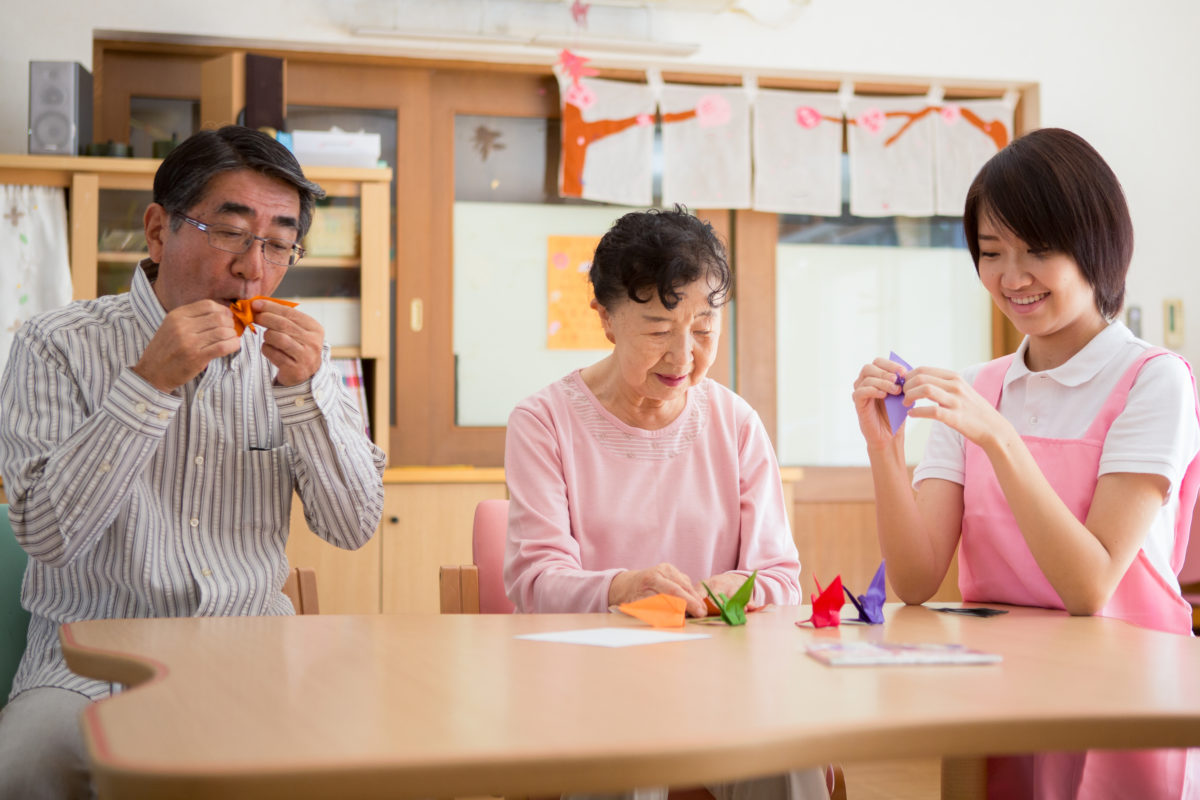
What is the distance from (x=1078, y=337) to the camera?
5.41 feet

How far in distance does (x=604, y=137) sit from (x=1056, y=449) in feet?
8.87

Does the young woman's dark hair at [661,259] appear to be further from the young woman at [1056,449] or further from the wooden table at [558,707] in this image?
the wooden table at [558,707]

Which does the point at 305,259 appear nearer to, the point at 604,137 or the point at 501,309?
the point at 501,309

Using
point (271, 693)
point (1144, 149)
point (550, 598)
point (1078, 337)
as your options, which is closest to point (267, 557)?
point (550, 598)

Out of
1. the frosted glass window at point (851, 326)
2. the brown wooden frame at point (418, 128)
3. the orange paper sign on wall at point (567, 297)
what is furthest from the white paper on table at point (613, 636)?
the frosted glass window at point (851, 326)

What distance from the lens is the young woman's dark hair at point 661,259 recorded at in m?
1.72

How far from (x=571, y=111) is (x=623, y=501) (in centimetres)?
250

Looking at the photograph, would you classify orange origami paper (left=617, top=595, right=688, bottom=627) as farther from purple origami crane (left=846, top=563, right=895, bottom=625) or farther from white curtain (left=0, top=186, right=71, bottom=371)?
white curtain (left=0, top=186, right=71, bottom=371)

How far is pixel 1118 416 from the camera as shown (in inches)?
59.8

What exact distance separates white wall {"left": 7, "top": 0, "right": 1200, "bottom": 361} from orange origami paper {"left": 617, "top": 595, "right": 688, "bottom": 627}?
2.93m

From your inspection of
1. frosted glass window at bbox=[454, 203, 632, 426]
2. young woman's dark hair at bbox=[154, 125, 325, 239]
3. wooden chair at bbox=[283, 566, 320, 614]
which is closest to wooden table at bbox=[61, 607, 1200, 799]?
wooden chair at bbox=[283, 566, 320, 614]

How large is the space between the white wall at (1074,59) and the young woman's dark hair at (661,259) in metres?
2.34

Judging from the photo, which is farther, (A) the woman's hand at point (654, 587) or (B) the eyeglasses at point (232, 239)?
(B) the eyeglasses at point (232, 239)

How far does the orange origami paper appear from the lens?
1358 mm
